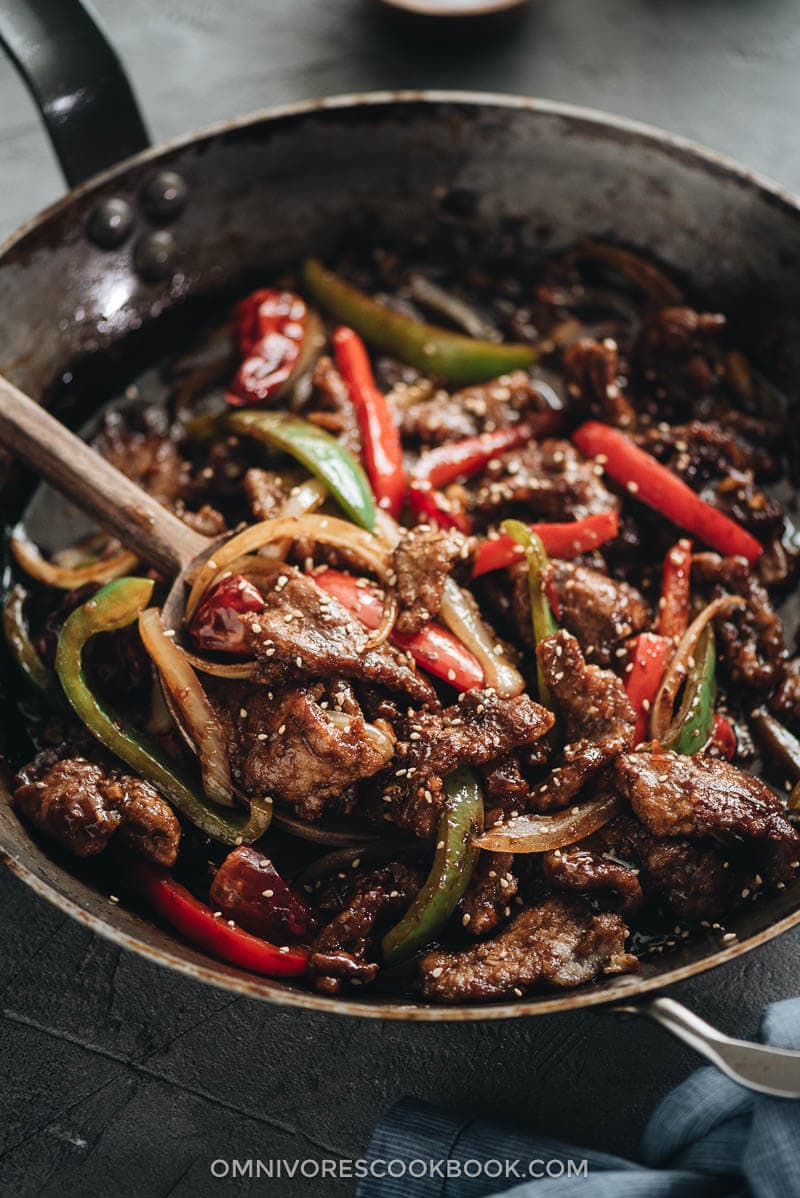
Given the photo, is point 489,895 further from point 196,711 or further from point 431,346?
point 431,346

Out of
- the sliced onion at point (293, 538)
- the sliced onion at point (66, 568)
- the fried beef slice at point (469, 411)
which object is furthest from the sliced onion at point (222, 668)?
the fried beef slice at point (469, 411)

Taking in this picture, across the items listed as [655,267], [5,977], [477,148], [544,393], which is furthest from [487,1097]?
[477,148]

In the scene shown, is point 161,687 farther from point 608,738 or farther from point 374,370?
point 374,370

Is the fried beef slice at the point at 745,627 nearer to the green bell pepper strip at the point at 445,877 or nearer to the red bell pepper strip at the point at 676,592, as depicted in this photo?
the red bell pepper strip at the point at 676,592

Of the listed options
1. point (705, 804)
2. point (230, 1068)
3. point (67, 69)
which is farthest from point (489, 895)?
point (67, 69)

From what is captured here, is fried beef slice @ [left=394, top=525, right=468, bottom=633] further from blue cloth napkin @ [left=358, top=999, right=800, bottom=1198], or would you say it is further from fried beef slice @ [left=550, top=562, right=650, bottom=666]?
blue cloth napkin @ [left=358, top=999, right=800, bottom=1198]
